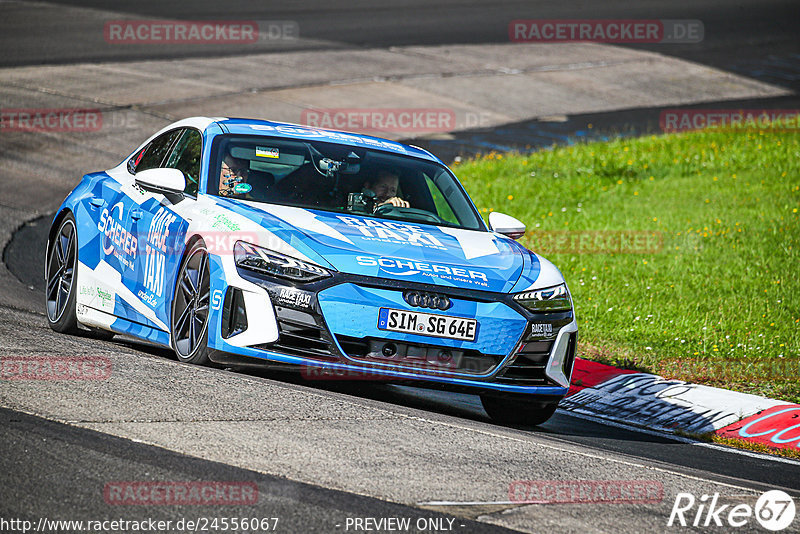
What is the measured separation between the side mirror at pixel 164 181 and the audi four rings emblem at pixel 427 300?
1.67m

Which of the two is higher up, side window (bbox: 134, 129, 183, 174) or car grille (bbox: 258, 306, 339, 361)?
side window (bbox: 134, 129, 183, 174)

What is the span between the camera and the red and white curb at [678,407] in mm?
7961

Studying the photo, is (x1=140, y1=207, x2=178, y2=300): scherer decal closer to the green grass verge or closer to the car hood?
the car hood

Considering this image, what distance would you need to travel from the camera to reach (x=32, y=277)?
10836 mm

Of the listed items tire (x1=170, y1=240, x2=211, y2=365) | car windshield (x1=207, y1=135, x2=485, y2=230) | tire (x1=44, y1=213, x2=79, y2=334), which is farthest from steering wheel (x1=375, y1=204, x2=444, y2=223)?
tire (x1=44, y1=213, x2=79, y2=334)

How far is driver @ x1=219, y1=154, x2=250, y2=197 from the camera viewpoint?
725 centimetres

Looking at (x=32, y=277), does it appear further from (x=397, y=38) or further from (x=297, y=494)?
(x=397, y=38)

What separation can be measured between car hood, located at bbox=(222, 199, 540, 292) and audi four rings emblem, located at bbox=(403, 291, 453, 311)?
0.08 metres

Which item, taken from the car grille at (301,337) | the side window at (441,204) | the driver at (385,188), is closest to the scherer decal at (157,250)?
the car grille at (301,337)

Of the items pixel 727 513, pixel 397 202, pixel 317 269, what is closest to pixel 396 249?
pixel 317 269

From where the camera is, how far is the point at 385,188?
766 cm

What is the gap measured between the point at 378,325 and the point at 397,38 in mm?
21694

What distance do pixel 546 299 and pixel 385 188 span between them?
149 centimetres

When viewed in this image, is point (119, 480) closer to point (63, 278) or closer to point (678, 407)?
point (63, 278)
